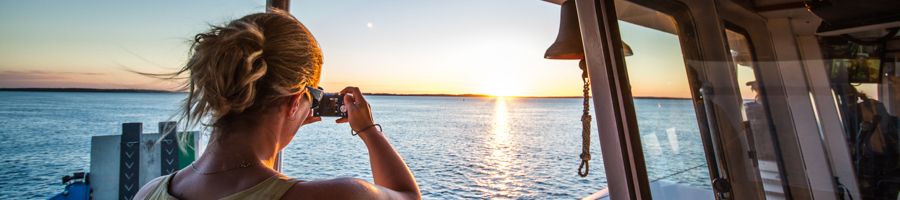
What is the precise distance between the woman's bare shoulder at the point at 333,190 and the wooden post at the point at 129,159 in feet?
10.7

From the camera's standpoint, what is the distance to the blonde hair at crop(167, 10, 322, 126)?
2.37ft

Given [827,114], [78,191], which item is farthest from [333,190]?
[78,191]

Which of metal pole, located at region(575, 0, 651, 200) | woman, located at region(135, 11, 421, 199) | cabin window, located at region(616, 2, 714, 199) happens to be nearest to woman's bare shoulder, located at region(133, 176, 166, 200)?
woman, located at region(135, 11, 421, 199)

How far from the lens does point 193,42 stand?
81 cm

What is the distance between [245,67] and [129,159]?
3.29 meters

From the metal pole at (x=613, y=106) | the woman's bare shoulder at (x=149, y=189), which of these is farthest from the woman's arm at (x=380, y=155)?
the metal pole at (x=613, y=106)

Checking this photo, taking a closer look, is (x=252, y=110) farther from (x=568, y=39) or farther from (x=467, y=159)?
(x=467, y=159)

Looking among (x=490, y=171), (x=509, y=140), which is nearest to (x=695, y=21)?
(x=490, y=171)

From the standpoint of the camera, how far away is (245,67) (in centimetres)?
71

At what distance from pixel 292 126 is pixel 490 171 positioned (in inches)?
708

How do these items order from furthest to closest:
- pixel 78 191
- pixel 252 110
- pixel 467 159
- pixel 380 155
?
pixel 467 159 → pixel 78 191 → pixel 380 155 → pixel 252 110

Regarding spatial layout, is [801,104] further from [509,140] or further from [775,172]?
[509,140]

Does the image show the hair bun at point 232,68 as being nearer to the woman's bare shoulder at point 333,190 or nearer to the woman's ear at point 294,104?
the woman's ear at point 294,104

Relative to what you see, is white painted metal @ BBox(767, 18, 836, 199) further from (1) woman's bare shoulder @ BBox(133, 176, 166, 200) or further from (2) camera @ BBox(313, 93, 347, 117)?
(1) woman's bare shoulder @ BBox(133, 176, 166, 200)
